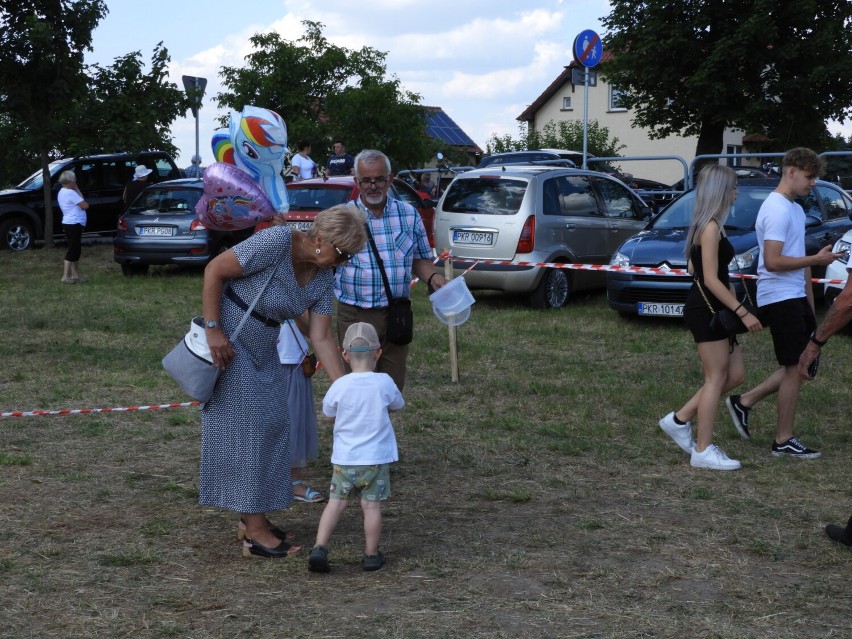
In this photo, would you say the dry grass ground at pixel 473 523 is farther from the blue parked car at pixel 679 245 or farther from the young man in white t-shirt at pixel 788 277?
the blue parked car at pixel 679 245

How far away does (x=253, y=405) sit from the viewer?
17.1 feet

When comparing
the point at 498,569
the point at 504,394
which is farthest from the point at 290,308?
the point at 504,394

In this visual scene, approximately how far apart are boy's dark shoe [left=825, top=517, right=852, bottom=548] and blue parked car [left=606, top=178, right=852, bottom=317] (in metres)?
6.41

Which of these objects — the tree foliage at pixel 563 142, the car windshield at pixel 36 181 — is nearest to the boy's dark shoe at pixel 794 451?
the car windshield at pixel 36 181

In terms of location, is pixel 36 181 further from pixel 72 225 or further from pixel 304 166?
pixel 304 166

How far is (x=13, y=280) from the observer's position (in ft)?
59.9

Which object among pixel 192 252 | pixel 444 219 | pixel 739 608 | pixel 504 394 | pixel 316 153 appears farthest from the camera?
pixel 316 153

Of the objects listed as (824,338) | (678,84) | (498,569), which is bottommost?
(498,569)

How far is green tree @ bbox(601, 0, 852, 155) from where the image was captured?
3325 cm

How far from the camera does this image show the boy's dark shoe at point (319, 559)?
515cm

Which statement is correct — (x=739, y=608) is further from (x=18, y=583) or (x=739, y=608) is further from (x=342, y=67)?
(x=342, y=67)

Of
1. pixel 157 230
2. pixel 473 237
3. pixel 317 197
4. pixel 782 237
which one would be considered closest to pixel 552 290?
pixel 473 237

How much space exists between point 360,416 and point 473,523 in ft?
4.10

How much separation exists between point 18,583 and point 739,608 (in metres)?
3.13
